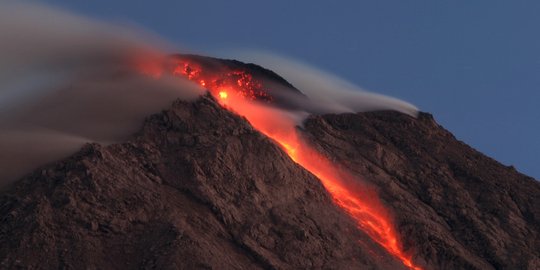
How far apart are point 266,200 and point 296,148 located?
11.8 meters

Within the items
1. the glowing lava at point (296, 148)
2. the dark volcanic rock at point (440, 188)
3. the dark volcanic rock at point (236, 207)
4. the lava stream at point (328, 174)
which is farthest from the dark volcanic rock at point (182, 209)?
the dark volcanic rock at point (440, 188)

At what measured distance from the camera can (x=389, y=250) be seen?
65125mm

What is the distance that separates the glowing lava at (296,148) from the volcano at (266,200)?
14 cm

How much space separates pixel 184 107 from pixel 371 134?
15.7 metres

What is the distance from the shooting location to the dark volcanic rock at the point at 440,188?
6688 cm

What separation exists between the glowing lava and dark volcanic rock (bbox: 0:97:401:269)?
2571 mm

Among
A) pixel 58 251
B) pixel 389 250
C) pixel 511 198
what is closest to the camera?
pixel 58 251

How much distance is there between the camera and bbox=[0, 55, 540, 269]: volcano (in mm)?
57094

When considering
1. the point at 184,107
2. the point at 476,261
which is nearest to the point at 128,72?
the point at 184,107

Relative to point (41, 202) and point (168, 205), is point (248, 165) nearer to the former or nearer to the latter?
point (168, 205)

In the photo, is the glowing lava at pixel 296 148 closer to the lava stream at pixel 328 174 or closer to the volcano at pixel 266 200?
the lava stream at pixel 328 174

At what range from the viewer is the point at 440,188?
244 ft

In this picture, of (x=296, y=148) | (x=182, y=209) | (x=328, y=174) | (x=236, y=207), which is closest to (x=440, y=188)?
(x=328, y=174)

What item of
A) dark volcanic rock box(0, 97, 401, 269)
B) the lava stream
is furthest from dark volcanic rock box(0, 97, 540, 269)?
the lava stream
